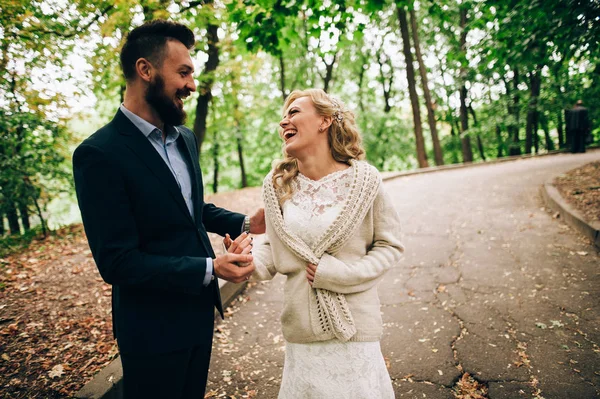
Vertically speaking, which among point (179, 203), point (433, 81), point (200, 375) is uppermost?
point (433, 81)

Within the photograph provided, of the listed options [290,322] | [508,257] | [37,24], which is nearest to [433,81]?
[508,257]

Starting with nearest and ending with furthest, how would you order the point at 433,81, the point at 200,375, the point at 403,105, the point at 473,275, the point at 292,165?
the point at 200,375 → the point at 292,165 → the point at 473,275 → the point at 433,81 → the point at 403,105

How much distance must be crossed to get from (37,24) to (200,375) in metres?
5.94

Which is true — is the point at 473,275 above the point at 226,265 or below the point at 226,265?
below

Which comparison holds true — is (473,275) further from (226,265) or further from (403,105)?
(403,105)

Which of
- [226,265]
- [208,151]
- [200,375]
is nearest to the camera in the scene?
[226,265]

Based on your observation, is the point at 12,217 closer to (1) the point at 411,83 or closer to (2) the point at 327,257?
(2) the point at 327,257

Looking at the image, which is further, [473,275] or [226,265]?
[473,275]

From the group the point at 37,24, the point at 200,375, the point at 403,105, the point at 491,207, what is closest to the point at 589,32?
the point at 491,207

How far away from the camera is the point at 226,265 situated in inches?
66.1

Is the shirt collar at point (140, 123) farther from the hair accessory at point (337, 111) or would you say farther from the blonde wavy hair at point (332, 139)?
the hair accessory at point (337, 111)

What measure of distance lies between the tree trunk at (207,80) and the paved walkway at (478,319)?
6.89m

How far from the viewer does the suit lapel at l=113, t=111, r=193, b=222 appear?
1.73 meters

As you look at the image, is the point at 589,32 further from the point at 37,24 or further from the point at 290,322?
the point at 37,24
